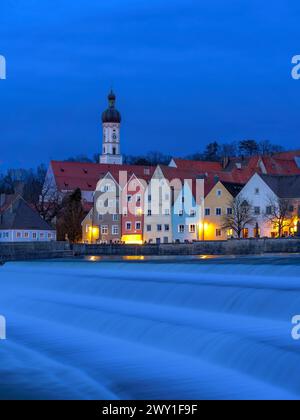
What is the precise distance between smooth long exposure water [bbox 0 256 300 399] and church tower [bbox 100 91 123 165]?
121622 mm

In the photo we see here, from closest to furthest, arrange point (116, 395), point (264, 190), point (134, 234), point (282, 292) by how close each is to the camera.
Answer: point (116, 395) → point (282, 292) → point (264, 190) → point (134, 234)

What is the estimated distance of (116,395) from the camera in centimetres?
1900

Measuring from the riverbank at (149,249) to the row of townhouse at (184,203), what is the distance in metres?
8.11

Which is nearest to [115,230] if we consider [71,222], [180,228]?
[71,222]

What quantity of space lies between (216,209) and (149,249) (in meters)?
13.9

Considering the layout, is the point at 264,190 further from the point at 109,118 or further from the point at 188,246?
the point at 109,118

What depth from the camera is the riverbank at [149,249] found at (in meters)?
58.5

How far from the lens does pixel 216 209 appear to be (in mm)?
79750

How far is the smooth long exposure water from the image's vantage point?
752 inches

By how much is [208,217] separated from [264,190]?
21.0ft

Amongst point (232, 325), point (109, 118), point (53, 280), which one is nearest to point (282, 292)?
point (232, 325)

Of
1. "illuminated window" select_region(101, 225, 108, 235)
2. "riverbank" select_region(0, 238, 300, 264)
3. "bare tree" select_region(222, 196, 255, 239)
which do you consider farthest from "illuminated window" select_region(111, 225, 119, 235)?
"riverbank" select_region(0, 238, 300, 264)

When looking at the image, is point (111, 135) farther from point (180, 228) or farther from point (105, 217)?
point (180, 228)
